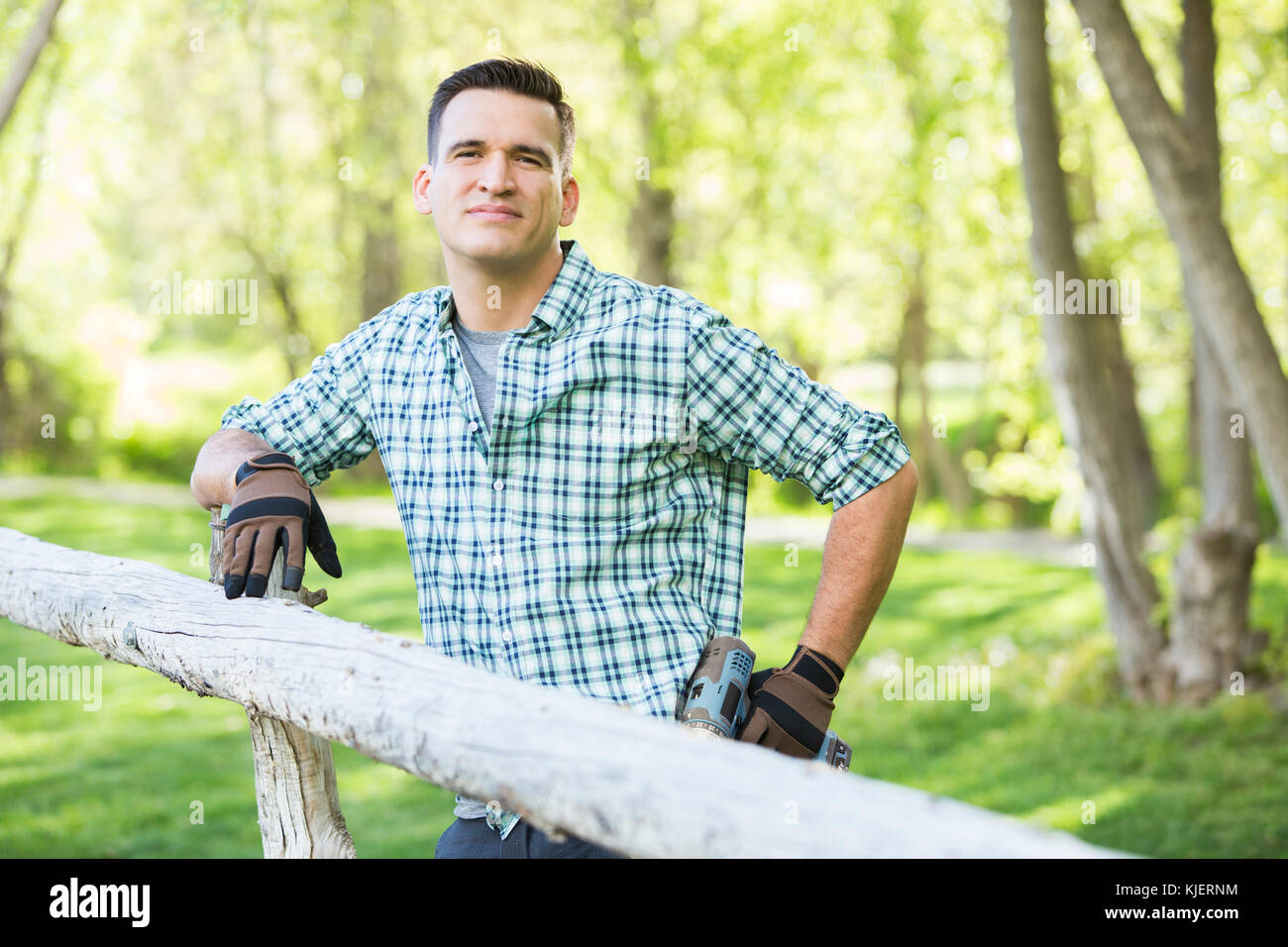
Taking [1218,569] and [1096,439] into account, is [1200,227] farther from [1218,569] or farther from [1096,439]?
[1218,569]

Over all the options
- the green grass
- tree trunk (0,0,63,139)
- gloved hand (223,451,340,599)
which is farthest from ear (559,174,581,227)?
tree trunk (0,0,63,139)

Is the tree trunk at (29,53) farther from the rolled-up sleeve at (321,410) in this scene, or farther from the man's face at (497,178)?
the man's face at (497,178)

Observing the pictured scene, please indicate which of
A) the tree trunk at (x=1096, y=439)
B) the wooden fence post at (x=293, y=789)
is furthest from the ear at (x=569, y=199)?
the tree trunk at (x=1096, y=439)

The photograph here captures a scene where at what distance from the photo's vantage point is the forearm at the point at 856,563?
2088 millimetres

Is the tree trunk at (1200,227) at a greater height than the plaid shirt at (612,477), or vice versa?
the tree trunk at (1200,227)

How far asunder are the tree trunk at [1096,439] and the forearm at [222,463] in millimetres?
4520

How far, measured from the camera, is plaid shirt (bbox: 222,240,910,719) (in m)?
2.08

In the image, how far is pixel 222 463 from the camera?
2283 millimetres

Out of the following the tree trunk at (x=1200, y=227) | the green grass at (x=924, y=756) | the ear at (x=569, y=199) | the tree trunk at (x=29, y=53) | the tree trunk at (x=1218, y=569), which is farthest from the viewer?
the tree trunk at (x=1218, y=569)

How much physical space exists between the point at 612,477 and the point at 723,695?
43cm

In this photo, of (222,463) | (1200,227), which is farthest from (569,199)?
(1200,227)

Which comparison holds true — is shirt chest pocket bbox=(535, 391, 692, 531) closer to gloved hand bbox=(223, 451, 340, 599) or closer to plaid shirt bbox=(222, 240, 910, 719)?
plaid shirt bbox=(222, 240, 910, 719)

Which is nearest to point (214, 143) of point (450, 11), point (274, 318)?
point (274, 318)
